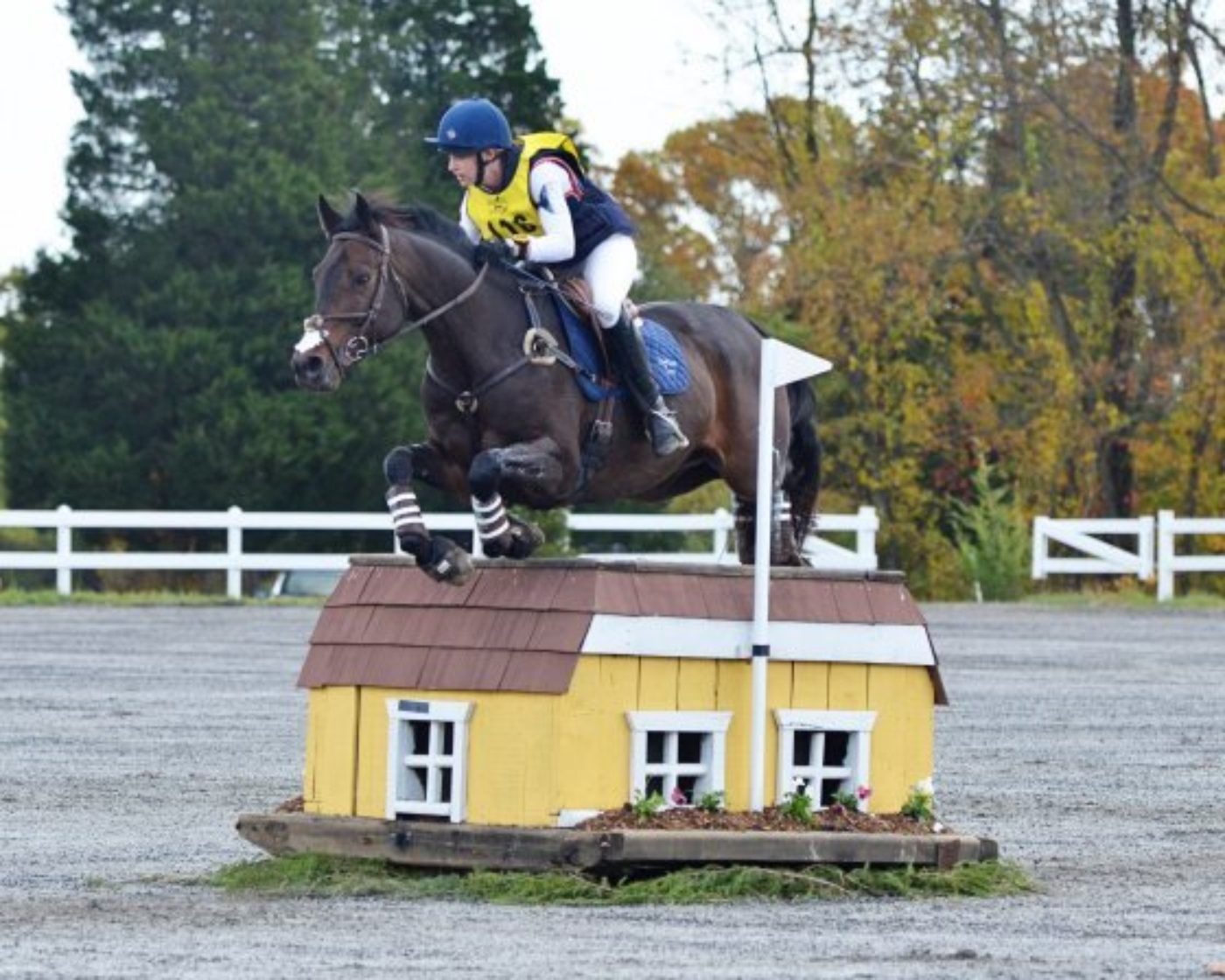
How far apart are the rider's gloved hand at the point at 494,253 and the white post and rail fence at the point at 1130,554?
22642mm

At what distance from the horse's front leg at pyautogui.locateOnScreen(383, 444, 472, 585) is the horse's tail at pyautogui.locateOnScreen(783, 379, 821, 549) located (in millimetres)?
2283

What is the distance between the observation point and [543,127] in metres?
51.7

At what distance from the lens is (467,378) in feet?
34.9

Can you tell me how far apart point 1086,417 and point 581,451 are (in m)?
34.5

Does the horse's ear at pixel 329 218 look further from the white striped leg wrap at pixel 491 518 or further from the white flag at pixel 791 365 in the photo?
the white flag at pixel 791 365

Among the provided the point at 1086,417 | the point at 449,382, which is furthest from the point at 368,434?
the point at 449,382

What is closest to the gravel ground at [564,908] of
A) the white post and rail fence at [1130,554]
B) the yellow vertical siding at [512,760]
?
the yellow vertical siding at [512,760]

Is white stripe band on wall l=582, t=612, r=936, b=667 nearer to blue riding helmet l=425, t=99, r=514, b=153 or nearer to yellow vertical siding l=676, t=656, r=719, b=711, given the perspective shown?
yellow vertical siding l=676, t=656, r=719, b=711

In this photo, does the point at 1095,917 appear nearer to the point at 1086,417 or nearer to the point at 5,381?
the point at 1086,417

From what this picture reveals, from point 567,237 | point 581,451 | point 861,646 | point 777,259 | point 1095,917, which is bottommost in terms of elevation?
point 1095,917

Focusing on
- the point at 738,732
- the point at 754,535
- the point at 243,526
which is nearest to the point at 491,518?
the point at 738,732

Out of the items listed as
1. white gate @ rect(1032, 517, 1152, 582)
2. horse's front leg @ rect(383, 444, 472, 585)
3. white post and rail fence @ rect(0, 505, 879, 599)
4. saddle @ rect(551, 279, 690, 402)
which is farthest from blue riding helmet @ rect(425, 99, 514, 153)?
white gate @ rect(1032, 517, 1152, 582)

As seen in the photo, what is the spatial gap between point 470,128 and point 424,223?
39cm

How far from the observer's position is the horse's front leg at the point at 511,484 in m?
10.4
